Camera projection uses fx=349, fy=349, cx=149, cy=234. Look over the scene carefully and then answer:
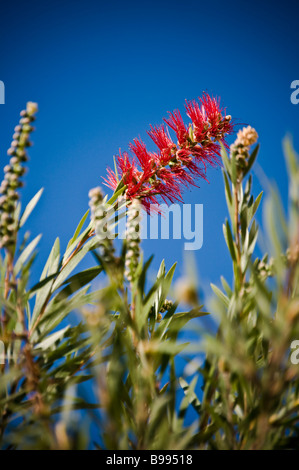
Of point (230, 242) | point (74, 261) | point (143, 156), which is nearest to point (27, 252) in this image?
point (74, 261)

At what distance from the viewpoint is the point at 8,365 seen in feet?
0.77

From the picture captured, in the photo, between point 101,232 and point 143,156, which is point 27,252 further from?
point 143,156

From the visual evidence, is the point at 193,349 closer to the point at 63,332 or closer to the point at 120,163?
the point at 63,332

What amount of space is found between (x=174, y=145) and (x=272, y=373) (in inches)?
17.2

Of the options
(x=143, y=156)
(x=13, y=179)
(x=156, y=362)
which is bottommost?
(x=156, y=362)

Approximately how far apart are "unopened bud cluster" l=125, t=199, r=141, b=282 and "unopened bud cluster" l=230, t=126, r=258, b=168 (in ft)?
0.28

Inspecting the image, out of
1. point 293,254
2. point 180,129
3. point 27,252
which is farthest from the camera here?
point 180,129

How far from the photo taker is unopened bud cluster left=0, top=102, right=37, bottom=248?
0.20 m

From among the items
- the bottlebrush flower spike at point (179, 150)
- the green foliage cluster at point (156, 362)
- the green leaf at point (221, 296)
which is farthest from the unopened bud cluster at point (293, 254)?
the bottlebrush flower spike at point (179, 150)

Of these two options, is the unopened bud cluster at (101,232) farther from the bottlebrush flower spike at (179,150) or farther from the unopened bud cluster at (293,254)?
the bottlebrush flower spike at (179,150)

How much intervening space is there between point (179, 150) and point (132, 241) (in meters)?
0.36

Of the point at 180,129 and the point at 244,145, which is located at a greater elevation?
the point at 180,129

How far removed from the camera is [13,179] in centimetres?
21

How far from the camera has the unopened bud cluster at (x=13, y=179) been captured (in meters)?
0.20
